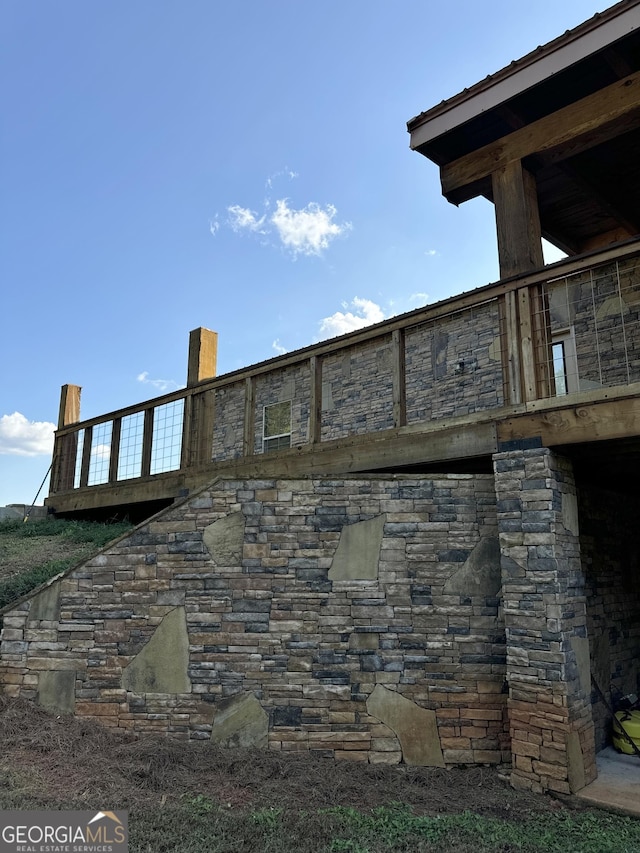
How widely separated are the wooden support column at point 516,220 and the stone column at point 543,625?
1.96 meters

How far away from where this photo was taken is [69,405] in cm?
1109

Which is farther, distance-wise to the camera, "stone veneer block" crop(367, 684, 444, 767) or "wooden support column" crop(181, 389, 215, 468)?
"wooden support column" crop(181, 389, 215, 468)

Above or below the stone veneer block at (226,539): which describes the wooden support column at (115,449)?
above

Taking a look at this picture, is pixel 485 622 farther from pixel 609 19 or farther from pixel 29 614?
pixel 609 19

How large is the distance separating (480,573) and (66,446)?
8.25 metres

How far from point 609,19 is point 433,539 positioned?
200 inches

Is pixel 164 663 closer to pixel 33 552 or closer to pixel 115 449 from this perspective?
pixel 33 552

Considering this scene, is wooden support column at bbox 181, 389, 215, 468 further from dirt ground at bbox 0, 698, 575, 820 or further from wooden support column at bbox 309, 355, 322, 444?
dirt ground at bbox 0, 698, 575, 820

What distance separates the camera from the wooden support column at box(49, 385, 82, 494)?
34.8 ft

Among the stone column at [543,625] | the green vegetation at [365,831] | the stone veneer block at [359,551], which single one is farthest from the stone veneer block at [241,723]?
the stone column at [543,625]

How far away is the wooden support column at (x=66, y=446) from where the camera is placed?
1062cm

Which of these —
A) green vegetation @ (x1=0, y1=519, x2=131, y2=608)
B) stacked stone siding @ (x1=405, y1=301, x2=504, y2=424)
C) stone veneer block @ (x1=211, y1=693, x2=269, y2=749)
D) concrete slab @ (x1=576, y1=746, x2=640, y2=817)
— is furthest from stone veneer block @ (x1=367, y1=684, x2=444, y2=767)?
stacked stone siding @ (x1=405, y1=301, x2=504, y2=424)

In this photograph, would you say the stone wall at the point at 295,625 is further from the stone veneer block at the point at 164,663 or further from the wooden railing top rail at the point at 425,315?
the wooden railing top rail at the point at 425,315

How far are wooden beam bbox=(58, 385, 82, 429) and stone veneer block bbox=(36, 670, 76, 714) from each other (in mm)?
6302
